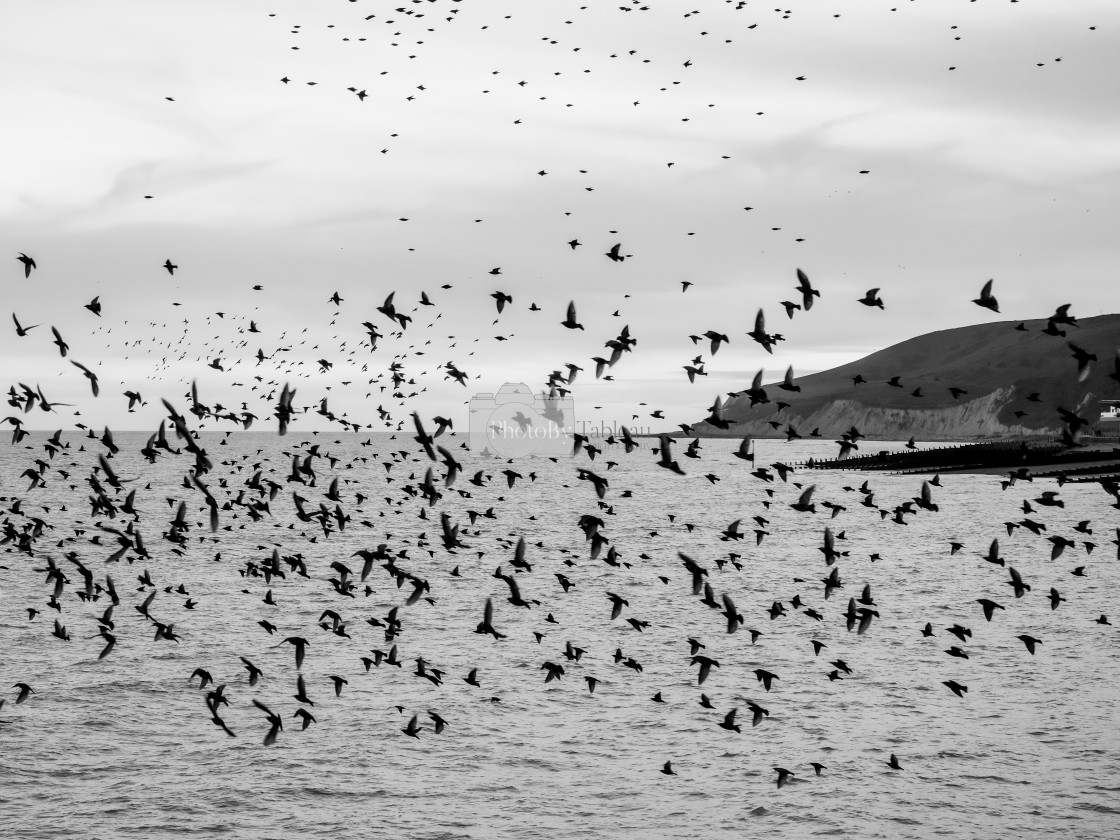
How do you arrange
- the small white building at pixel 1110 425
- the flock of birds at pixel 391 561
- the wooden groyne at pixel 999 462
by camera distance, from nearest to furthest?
the flock of birds at pixel 391 561 < the wooden groyne at pixel 999 462 < the small white building at pixel 1110 425

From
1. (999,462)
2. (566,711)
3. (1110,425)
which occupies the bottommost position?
(566,711)

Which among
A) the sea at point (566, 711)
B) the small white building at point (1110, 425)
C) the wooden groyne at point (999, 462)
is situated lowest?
the sea at point (566, 711)

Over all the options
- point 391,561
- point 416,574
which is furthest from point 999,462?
point 391,561

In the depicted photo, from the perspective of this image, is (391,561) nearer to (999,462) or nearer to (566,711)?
(566,711)

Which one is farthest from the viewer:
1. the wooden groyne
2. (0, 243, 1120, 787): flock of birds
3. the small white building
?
the small white building

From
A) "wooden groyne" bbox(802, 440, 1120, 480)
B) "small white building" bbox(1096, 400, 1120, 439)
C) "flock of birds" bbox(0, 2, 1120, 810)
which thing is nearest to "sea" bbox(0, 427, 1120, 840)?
"flock of birds" bbox(0, 2, 1120, 810)

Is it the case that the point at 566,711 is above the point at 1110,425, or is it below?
below

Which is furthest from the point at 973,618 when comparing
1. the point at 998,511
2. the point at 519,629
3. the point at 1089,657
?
the point at 998,511

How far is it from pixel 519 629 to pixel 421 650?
5.94 meters

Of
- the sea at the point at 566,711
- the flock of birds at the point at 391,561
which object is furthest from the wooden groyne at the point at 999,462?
the sea at the point at 566,711

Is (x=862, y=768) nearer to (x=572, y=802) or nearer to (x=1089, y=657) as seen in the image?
(x=572, y=802)

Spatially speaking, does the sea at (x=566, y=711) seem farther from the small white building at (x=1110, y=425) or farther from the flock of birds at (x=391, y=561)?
the small white building at (x=1110, y=425)

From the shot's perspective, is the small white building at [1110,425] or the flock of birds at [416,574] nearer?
the flock of birds at [416,574]

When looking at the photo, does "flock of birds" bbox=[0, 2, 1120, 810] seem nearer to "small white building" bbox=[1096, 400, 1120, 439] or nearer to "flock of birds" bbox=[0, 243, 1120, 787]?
"flock of birds" bbox=[0, 243, 1120, 787]
